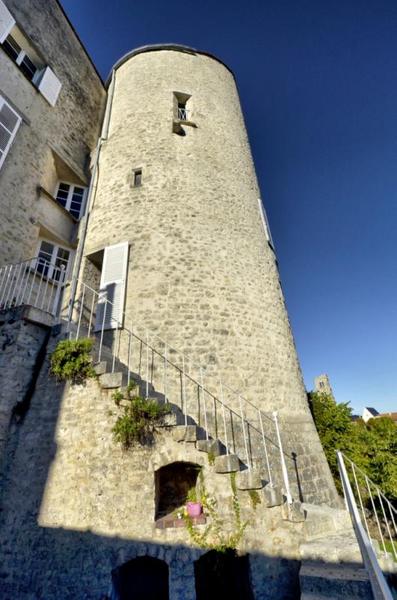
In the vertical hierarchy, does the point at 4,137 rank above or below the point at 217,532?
above

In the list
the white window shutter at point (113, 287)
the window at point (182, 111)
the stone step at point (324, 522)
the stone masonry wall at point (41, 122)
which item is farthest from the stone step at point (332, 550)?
the window at point (182, 111)

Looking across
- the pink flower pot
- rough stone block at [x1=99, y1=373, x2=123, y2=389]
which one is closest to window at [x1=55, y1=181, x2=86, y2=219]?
rough stone block at [x1=99, y1=373, x2=123, y2=389]

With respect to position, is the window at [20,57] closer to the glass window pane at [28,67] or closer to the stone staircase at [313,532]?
the glass window pane at [28,67]

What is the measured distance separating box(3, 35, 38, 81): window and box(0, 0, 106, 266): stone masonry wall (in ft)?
1.56

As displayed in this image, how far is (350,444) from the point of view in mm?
10852

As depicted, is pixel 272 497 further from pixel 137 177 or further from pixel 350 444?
pixel 350 444

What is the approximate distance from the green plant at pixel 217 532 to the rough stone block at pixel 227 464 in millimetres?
176

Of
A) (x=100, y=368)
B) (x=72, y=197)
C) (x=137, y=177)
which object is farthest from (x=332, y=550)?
(x=72, y=197)

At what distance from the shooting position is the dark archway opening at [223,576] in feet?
12.4

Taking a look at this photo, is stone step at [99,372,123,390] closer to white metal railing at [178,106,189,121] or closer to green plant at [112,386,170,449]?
green plant at [112,386,170,449]

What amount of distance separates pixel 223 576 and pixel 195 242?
643cm

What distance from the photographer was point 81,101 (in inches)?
461

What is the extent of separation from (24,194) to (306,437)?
9.43 metres

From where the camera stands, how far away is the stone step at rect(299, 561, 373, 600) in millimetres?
2848
